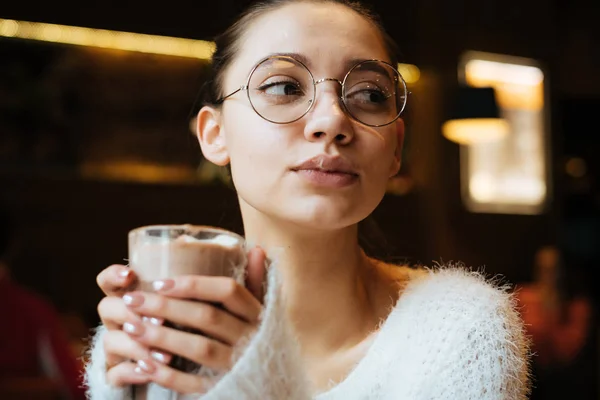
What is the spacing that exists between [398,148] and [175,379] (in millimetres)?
588

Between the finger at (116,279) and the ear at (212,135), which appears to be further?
the ear at (212,135)

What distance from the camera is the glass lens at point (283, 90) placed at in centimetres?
96

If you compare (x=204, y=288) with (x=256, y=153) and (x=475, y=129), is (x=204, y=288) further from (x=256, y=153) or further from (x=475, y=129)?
(x=475, y=129)

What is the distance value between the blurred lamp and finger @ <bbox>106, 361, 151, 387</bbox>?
326 centimetres

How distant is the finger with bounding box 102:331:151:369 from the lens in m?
0.68

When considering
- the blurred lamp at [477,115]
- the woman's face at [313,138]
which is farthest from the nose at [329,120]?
the blurred lamp at [477,115]

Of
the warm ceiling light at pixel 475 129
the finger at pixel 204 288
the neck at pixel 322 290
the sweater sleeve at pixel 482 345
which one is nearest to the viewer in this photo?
the finger at pixel 204 288

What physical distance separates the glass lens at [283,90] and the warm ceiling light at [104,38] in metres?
2.76

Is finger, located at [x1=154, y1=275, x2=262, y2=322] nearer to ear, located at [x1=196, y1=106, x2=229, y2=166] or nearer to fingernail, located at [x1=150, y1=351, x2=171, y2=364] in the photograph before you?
fingernail, located at [x1=150, y1=351, x2=171, y2=364]

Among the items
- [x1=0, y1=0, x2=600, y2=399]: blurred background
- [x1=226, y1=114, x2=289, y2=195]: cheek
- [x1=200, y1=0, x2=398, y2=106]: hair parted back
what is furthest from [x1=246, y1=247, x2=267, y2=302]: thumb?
[x1=0, y1=0, x2=600, y2=399]: blurred background

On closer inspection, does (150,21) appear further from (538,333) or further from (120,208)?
(538,333)

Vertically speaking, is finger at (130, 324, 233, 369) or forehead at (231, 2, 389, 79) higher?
forehead at (231, 2, 389, 79)

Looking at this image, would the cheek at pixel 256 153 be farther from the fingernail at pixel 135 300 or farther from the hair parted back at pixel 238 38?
the fingernail at pixel 135 300

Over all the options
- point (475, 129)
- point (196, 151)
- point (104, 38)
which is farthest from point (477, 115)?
point (104, 38)
